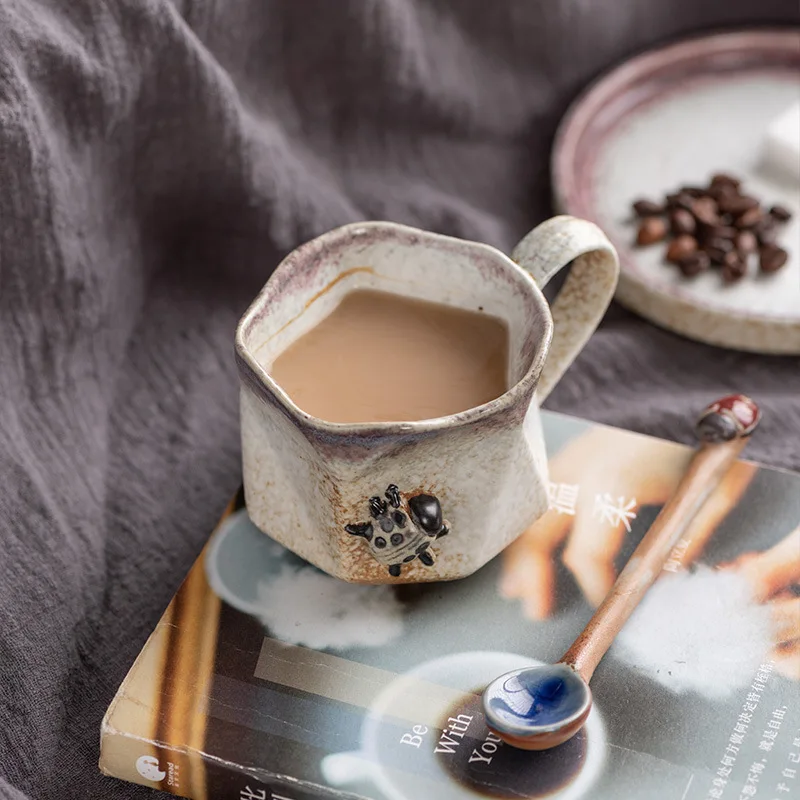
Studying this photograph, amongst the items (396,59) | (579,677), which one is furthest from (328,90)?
(579,677)

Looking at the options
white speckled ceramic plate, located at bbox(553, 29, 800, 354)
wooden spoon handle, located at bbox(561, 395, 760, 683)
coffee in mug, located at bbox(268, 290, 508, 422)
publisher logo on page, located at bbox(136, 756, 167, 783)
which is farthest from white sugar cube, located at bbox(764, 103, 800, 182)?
publisher logo on page, located at bbox(136, 756, 167, 783)

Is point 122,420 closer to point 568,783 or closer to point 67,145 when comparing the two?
point 67,145

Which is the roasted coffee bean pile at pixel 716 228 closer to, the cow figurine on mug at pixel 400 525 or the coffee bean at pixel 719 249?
the coffee bean at pixel 719 249

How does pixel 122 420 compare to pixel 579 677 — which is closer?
pixel 579 677

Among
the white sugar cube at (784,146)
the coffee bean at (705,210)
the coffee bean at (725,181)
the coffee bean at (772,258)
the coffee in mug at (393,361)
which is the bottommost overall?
the coffee bean at (772,258)

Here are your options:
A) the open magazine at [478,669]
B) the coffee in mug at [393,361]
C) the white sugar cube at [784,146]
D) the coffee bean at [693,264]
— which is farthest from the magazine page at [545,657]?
the white sugar cube at [784,146]

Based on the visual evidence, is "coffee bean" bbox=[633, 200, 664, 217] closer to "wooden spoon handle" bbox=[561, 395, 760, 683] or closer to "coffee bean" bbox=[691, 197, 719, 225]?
"coffee bean" bbox=[691, 197, 719, 225]

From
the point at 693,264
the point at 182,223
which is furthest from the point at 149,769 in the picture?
the point at 693,264
